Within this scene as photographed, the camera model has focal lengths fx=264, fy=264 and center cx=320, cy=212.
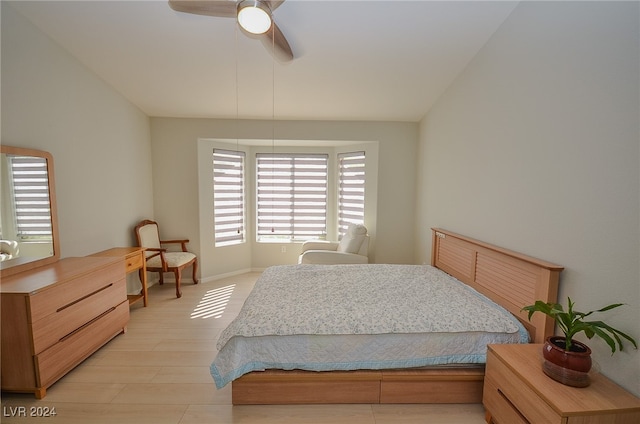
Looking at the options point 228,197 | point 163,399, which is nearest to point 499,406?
point 163,399

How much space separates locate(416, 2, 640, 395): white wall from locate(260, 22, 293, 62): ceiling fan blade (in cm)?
182

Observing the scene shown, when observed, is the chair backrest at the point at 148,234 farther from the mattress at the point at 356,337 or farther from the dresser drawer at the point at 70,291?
the mattress at the point at 356,337

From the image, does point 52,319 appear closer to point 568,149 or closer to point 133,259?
point 133,259

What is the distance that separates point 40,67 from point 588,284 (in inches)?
173

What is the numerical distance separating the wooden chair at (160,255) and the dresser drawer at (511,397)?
136 inches

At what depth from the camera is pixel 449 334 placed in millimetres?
1738

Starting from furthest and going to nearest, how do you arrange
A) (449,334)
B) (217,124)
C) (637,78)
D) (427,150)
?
(217,124) → (427,150) → (449,334) → (637,78)

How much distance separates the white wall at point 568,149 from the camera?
1322mm

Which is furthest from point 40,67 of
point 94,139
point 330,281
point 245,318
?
point 330,281

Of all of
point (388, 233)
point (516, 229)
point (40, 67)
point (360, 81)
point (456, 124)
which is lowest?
point (388, 233)

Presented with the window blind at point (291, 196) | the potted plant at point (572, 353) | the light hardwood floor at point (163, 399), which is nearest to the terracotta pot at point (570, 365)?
the potted plant at point (572, 353)

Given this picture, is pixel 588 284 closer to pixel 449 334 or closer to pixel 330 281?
pixel 449 334

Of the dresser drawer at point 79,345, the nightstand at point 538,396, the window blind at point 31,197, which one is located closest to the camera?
the nightstand at point 538,396

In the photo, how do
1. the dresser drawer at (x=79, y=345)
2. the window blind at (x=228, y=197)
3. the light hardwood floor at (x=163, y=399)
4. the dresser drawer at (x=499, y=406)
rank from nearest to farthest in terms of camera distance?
1. the dresser drawer at (x=499, y=406)
2. the light hardwood floor at (x=163, y=399)
3. the dresser drawer at (x=79, y=345)
4. the window blind at (x=228, y=197)
